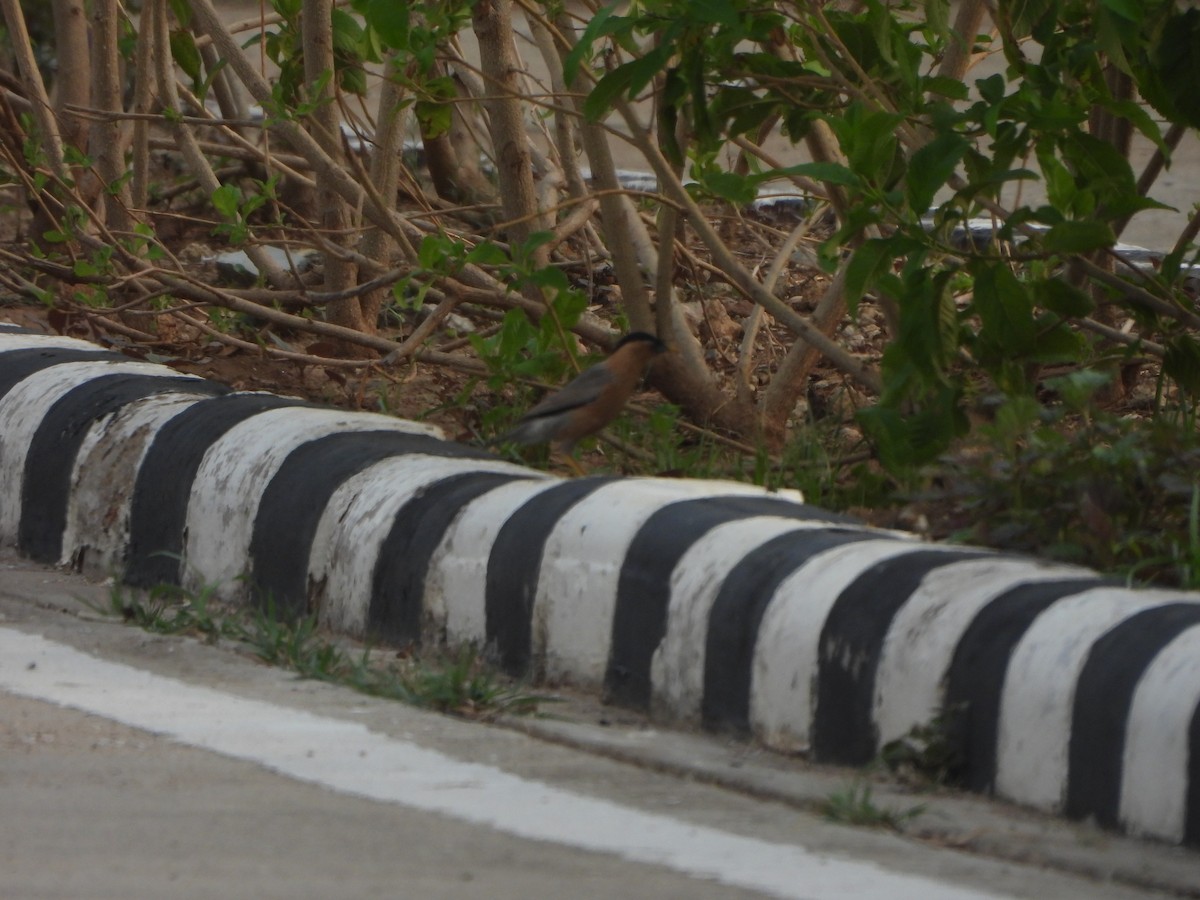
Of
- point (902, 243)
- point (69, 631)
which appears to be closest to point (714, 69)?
point (902, 243)

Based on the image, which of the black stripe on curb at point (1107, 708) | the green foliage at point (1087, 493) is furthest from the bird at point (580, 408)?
the black stripe on curb at point (1107, 708)

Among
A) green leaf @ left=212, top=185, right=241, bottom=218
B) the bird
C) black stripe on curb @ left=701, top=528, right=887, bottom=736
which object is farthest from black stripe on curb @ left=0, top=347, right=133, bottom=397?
black stripe on curb @ left=701, top=528, right=887, bottom=736

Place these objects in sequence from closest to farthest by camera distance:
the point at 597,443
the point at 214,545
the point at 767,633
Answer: the point at 767,633 < the point at 214,545 < the point at 597,443

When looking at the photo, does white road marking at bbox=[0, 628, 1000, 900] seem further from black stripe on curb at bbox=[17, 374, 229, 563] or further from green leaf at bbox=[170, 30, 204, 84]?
green leaf at bbox=[170, 30, 204, 84]

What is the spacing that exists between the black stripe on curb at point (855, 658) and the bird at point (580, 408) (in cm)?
176

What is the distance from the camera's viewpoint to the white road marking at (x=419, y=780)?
264cm

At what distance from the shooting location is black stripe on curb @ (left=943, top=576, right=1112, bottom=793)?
300 centimetres

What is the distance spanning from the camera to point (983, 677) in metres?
3.01

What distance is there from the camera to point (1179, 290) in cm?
474

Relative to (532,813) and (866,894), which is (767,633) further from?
(866,894)

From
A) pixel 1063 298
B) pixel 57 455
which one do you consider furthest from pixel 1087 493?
pixel 57 455

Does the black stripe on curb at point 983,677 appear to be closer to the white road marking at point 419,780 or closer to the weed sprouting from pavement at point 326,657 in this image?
the white road marking at point 419,780

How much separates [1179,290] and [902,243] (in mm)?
1183

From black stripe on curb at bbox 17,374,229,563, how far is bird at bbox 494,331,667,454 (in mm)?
970
